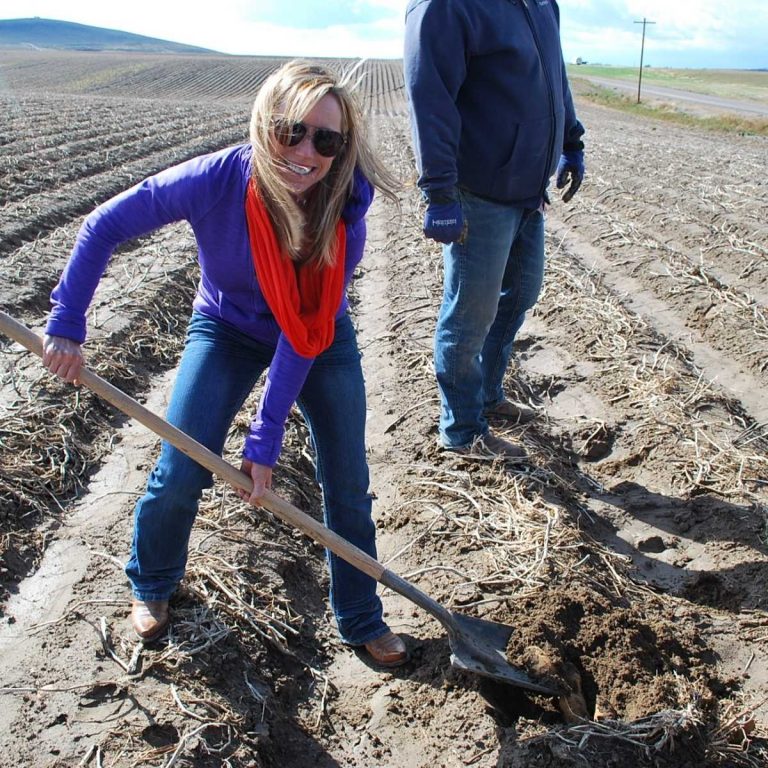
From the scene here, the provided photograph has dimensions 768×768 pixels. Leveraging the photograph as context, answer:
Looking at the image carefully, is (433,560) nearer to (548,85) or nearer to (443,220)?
(443,220)

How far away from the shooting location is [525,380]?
493 centimetres

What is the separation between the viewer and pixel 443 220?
316cm

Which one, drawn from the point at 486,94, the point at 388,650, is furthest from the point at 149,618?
the point at 486,94

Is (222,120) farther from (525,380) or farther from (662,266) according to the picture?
(525,380)

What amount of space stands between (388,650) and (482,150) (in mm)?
1880

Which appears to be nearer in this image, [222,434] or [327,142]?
[327,142]

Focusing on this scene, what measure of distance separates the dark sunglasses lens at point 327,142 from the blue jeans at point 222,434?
53 centimetres

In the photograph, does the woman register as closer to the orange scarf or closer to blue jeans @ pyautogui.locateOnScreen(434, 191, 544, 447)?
the orange scarf

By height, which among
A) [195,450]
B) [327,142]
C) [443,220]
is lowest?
[195,450]

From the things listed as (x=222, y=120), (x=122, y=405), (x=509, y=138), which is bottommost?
(x=222, y=120)

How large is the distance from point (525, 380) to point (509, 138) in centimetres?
194

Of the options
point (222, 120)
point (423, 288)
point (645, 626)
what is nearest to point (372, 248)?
point (423, 288)

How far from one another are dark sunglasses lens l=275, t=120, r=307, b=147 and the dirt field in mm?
1549

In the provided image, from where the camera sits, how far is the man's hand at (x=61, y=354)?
224 cm
